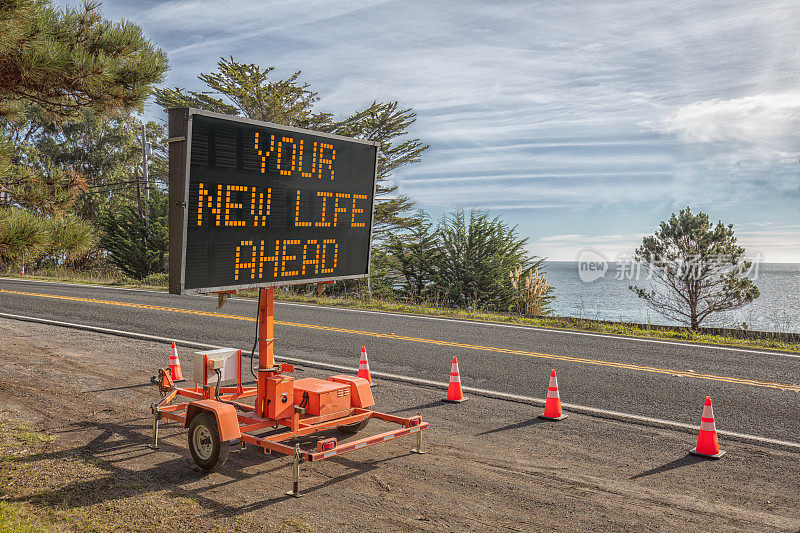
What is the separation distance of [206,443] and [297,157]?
3.27 meters

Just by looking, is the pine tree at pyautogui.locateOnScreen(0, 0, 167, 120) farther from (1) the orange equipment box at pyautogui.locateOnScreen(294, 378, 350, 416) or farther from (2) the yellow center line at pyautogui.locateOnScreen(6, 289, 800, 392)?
(2) the yellow center line at pyautogui.locateOnScreen(6, 289, 800, 392)

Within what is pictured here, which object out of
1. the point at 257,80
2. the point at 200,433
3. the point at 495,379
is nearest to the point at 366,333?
the point at 495,379

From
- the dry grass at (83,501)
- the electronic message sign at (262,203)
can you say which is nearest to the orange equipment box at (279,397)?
the electronic message sign at (262,203)

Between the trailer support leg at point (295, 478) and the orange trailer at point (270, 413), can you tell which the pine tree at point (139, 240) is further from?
the trailer support leg at point (295, 478)

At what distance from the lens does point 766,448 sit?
24.2 ft

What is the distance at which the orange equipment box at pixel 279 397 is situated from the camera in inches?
264

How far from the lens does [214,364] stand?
730 centimetres

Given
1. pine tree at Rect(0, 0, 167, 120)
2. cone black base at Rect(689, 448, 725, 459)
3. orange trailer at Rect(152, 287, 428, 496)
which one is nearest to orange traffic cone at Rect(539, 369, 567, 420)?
cone black base at Rect(689, 448, 725, 459)

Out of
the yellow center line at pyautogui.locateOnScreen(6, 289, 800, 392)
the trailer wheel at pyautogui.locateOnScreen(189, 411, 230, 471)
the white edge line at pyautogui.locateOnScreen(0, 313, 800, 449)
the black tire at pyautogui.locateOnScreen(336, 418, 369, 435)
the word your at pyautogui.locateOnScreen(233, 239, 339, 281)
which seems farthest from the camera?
the yellow center line at pyautogui.locateOnScreen(6, 289, 800, 392)

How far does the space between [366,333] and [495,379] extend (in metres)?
4.86

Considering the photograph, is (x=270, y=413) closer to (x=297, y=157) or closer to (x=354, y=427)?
(x=354, y=427)

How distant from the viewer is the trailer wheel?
20.4 feet

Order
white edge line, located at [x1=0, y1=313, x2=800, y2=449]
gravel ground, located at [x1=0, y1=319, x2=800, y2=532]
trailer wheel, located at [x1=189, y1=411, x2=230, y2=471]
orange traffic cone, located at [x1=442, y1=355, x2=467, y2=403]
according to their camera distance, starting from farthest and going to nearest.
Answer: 1. orange traffic cone, located at [x1=442, y1=355, x2=467, y2=403]
2. white edge line, located at [x1=0, y1=313, x2=800, y2=449]
3. trailer wheel, located at [x1=189, y1=411, x2=230, y2=471]
4. gravel ground, located at [x1=0, y1=319, x2=800, y2=532]

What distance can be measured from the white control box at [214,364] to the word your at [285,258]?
1.31m
